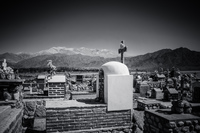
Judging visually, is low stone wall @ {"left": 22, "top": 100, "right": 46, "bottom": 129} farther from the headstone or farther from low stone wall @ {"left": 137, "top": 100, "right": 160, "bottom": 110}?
low stone wall @ {"left": 137, "top": 100, "right": 160, "bottom": 110}

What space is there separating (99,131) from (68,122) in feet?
4.99

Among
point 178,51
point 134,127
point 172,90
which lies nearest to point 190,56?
point 178,51

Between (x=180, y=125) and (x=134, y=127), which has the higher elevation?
(x=180, y=125)

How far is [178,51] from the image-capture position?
10688 cm

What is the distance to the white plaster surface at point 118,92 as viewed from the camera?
6871mm

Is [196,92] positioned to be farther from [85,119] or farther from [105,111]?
[85,119]

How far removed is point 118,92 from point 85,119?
2.06 metres

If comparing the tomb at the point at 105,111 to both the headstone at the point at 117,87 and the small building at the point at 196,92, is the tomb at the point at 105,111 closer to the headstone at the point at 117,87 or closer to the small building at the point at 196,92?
the headstone at the point at 117,87

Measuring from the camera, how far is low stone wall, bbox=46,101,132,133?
6088mm

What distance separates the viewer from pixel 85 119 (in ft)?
21.2

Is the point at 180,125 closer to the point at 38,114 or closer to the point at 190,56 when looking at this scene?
the point at 38,114

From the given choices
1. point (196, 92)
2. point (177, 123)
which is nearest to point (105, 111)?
point (177, 123)

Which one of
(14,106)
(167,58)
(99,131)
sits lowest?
(99,131)

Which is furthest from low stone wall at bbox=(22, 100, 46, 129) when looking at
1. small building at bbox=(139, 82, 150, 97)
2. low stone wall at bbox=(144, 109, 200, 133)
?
small building at bbox=(139, 82, 150, 97)
